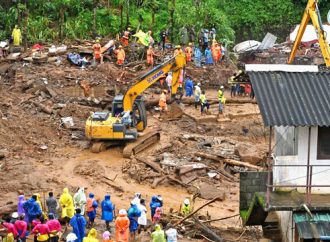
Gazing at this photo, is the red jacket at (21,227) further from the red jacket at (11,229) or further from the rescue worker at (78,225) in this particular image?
the rescue worker at (78,225)

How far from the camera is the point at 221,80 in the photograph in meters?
39.6

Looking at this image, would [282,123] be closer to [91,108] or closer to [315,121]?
[315,121]

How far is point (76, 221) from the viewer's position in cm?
1784

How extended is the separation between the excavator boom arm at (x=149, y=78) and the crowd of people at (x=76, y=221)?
7.99 m

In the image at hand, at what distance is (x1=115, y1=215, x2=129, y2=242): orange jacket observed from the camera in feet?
58.9

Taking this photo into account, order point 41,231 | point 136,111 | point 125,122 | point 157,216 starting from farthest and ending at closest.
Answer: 1. point 136,111
2. point 125,122
3. point 157,216
4. point 41,231

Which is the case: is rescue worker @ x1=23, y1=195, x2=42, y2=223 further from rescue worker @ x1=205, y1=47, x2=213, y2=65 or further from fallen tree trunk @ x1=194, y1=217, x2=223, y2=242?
rescue worker @ x1=205, y1=47, x2=213, y2=65

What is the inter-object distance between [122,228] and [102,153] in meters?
10.3

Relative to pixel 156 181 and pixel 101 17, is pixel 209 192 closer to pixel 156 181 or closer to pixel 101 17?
pixel 156 181

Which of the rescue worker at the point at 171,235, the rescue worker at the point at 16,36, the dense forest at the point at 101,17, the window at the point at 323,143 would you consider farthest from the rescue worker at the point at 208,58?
the window at the point at 323,143

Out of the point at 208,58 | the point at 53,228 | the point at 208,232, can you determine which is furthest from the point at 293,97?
the point at 208,58

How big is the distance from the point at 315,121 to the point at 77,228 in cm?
705

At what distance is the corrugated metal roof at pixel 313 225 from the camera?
15.0 metres

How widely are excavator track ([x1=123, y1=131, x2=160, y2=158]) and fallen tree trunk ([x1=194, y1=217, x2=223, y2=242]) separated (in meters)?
8.05
